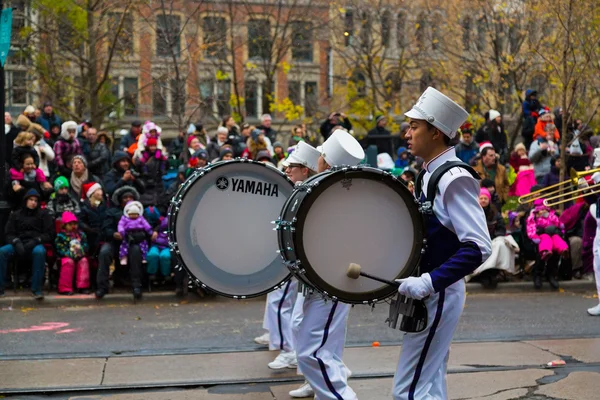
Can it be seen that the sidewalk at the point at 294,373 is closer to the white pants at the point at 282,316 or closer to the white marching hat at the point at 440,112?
the white pants at the point at 282,316

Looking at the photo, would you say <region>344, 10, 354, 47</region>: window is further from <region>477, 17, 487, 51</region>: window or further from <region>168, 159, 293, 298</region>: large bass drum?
<region>168, 159, 293, 298</region>: large bass drum

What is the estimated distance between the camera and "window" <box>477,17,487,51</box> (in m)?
25.9

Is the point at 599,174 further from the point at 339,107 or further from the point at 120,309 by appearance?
the point at 339,107

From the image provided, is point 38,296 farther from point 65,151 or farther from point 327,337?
point 327,337

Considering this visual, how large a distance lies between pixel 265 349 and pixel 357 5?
20.5 m

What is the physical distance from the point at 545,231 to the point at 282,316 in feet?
21.0

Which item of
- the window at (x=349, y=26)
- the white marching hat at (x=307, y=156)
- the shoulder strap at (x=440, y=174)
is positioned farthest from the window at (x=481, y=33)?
the shoulder strap at (x=440, y=174)

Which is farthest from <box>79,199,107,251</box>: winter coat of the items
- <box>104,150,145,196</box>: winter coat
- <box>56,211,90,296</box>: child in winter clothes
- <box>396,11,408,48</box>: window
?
<box>396,11,408,48</box>: window

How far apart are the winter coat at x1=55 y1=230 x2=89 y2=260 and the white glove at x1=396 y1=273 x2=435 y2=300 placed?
8.72m

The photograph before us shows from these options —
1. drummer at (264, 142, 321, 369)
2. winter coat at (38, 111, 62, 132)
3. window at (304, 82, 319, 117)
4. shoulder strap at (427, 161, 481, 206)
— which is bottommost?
drummer at (264, 142, 321, 369)

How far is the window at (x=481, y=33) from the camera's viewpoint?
2593cm

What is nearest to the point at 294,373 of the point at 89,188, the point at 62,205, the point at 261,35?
the point at 62,205

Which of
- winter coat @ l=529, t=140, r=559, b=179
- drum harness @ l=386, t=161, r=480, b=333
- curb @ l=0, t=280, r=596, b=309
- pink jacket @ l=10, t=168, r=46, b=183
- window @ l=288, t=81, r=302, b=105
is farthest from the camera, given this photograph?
window @ l=288, t=81, r=302, b=105

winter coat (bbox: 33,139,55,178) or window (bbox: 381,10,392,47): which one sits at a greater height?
window (bbox: 381,10,392,47)
